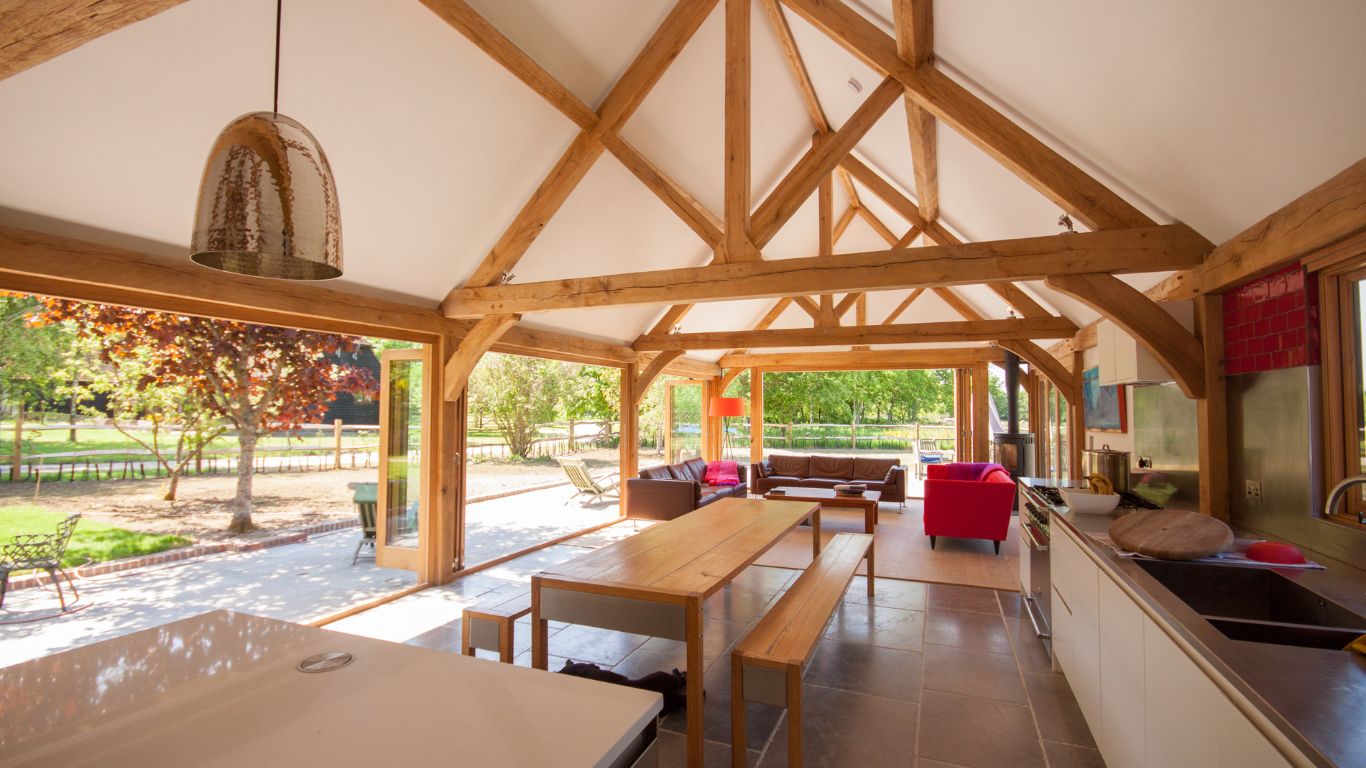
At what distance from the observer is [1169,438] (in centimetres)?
401

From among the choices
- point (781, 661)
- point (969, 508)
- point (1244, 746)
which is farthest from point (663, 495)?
point (1244, 746)

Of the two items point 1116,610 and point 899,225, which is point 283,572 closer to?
point 1116,610

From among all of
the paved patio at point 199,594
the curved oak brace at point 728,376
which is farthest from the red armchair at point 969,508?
the curved oak brace at point 728,376

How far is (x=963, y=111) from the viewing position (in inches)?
154

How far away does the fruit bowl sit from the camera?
3.33 m

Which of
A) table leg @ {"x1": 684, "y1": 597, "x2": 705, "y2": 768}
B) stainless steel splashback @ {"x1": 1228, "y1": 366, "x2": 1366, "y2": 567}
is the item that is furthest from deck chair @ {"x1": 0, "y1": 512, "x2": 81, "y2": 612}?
stainless steel splashback @ {"x1": 1228, "y1": 366, "x2": 1366, "y2": 567}

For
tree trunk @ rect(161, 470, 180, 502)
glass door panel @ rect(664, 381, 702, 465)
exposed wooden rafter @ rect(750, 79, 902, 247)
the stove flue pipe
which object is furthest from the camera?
glass door panel @ rect(664, 381, 702, 465)

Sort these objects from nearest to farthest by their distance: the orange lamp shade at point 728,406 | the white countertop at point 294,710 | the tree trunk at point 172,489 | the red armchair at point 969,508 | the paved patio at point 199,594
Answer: the white countertop at point 294,710 → the paved patio at point 199,594 → the red armchair at point 969,508 → the tree trunk at point 172,489 → the orange lamp shade at point 728,406

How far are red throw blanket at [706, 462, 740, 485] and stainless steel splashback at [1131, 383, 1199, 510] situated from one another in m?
5.16

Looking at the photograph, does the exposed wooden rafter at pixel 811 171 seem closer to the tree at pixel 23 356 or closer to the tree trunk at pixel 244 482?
the tree at pixel 23 356

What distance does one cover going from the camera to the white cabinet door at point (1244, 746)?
113 cm

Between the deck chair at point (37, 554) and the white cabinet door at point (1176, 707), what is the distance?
650cm

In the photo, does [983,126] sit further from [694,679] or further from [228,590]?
[228,590]

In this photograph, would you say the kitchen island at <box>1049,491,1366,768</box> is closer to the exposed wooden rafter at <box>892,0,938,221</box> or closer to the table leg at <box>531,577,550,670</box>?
the table leg at <box>531,577,550,670</box>
